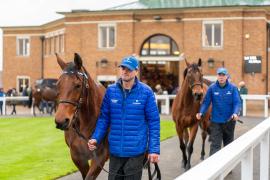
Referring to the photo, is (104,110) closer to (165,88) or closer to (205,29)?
(205,29)

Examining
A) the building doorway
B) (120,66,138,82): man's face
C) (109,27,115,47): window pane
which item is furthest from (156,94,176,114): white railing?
(120,66,138,82): man's face

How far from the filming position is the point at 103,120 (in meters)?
6.51

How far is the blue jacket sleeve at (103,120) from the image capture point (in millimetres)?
6441

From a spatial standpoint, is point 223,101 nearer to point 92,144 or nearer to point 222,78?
point 222,78

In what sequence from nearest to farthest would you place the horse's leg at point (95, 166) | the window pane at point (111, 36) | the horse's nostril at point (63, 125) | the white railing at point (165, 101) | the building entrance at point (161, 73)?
the horse's nostril at point (63, 125)
the horse's leg at point (95, 166)
the white railing at point (165, 101)
the window pane at point (111, 36)
the building entrance at point (161, 73)

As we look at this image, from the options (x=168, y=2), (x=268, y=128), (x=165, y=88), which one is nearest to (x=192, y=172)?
(x=268, y=128)

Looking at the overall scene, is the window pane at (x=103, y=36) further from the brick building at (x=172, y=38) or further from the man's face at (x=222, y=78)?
the man's face at (x=222, y=78)

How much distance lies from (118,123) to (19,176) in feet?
15.9

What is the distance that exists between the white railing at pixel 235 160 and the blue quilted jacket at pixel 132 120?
0.93m

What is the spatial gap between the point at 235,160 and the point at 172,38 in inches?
1385

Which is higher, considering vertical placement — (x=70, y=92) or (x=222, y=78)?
(x=222, y=78)

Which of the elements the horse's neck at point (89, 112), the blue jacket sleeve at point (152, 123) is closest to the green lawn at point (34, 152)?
the horse's neck at point (89, 112)

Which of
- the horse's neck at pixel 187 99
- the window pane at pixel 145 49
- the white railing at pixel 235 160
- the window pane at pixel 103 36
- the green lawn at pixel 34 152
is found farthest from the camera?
the window pane at pixel 103 36

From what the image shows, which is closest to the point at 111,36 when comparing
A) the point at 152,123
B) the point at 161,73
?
the point at 161,73
